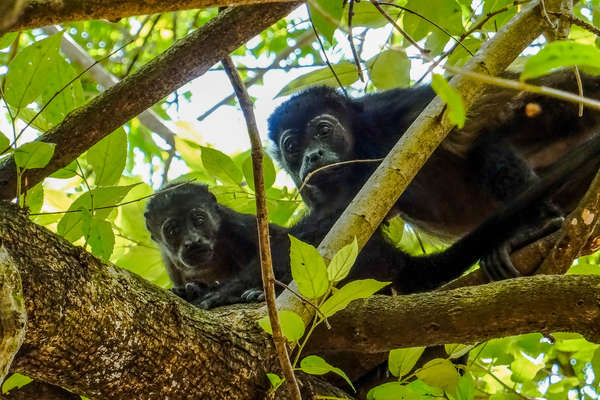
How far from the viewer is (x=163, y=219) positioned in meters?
5.85

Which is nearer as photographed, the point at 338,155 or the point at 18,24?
the point at 18,24

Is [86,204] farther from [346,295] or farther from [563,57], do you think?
[563,57]

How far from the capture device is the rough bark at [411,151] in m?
2.66

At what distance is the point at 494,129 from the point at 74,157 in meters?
2.94

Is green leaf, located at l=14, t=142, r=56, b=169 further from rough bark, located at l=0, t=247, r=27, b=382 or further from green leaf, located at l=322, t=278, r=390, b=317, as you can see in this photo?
green leaf, located at l=322, t=278, r=390, b=317

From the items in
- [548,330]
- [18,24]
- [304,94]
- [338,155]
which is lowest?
[548,330]

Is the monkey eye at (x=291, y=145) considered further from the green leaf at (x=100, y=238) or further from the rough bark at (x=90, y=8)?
the rough bark at (x=90, y=8)

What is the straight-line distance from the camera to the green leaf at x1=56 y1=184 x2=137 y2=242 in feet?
8.75

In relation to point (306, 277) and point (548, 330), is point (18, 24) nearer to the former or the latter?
point (306, 277)

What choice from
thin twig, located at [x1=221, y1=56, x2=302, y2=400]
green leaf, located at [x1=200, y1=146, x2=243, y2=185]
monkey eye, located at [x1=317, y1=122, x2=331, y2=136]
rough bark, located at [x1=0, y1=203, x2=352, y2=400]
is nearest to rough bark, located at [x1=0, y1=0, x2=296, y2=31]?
thin twig, located at [x1=221, y1=56, x2=302, y2=400]

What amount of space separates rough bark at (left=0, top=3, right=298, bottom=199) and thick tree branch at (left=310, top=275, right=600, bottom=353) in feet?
3.63

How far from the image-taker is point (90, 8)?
1.81m

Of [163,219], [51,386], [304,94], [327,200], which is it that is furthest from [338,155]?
[51,386]

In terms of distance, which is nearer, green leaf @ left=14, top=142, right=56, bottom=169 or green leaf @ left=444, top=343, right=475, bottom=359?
green leaf @ left=14, top=142, right=56, bottom=169
